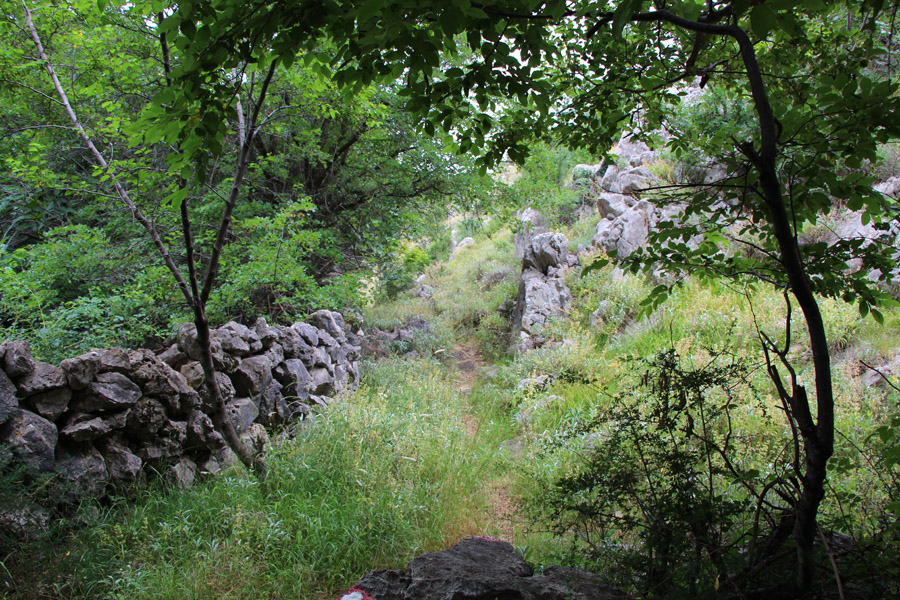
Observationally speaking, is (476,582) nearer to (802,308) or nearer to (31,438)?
(802,308)

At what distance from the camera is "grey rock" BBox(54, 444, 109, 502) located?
3.12m

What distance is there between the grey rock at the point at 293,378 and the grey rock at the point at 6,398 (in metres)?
2.48

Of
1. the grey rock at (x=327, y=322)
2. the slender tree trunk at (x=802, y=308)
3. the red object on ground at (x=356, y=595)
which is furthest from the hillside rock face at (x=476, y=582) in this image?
the grey rock at (x=327, y=322)

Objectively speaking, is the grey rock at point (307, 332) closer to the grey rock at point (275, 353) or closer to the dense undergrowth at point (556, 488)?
the grey rock at point (275, 353)

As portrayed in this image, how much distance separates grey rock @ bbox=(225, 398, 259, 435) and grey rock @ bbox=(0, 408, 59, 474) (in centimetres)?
141

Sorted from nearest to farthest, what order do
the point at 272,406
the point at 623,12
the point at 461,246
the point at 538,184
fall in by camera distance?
the point at 623,12 < the point at 272,406 < the point at 538,184 < the point at 461,246

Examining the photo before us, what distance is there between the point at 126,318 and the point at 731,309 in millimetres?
7846

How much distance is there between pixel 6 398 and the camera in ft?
9.87

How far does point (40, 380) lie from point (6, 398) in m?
0.22

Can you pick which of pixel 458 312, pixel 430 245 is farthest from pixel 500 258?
pixel 458 312

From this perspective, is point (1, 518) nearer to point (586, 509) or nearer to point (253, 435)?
point (253, 435)

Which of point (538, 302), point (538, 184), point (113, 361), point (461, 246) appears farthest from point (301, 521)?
point (461, 246)

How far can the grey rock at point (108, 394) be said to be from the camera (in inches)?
135

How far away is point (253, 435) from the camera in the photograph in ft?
14.9
